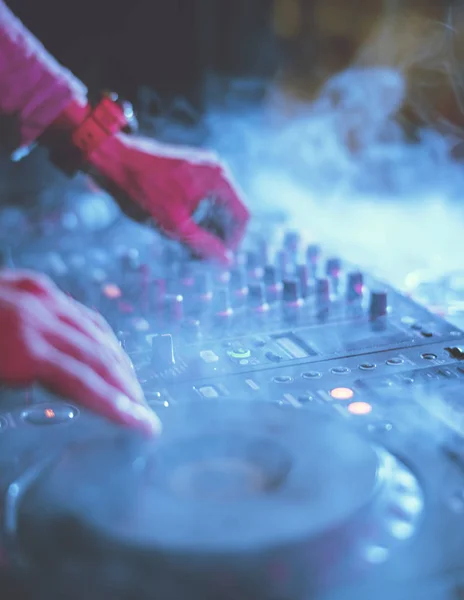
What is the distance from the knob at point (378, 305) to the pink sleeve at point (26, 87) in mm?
849

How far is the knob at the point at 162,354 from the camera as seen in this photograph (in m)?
1.15

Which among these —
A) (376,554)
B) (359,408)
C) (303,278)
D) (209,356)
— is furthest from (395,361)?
(376,554)

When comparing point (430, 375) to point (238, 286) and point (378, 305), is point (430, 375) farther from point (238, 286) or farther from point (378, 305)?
point (238, 286)

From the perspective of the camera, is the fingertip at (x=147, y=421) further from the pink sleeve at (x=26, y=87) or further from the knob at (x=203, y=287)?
the pink sleeve at (x=26, y=87)

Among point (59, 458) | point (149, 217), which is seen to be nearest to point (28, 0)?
point (149, 217)

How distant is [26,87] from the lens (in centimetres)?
164

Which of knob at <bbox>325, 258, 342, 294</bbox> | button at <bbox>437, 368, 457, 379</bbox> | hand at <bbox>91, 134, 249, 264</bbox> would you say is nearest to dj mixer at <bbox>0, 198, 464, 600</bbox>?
button at <bbox>437, 368, 457, 379</bbox>

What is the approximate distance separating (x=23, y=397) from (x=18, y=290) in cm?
23

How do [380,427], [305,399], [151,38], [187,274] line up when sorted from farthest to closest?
1. [151,38]
2. [187,274]
3. [305,399]
4. [380,427]

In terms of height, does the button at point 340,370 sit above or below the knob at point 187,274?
above

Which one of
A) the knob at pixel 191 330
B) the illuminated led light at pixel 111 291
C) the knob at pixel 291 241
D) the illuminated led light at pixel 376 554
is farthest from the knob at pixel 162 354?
the knob at pixel 291 241

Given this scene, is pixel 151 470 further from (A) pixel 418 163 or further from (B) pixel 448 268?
(A) pixel 418 163

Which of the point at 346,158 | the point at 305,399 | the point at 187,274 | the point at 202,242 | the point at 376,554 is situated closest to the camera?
the point at 376,554

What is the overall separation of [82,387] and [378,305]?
701mm
